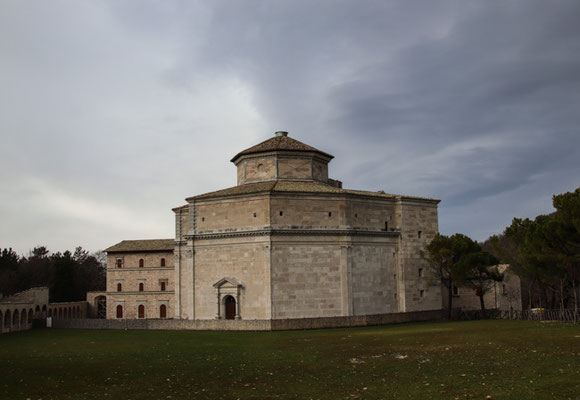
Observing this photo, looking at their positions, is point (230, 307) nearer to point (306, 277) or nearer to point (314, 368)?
point (306, 277)

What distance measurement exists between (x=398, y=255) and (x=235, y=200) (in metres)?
13.6

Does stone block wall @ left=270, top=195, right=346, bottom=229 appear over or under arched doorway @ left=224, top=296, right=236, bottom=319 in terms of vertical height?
over

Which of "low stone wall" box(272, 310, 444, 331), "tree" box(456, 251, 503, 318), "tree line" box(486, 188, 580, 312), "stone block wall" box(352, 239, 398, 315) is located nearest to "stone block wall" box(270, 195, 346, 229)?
"stone block wall" box(352, 239, 398, 315)

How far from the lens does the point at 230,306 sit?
41.7m

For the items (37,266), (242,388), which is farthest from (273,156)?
(37,266)

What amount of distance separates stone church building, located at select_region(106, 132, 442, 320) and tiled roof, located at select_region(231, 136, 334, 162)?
92mm

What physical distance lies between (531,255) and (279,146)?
21.5 meters

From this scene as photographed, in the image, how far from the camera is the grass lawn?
14.1m

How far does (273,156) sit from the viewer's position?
4638 cm

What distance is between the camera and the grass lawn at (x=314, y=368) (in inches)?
555

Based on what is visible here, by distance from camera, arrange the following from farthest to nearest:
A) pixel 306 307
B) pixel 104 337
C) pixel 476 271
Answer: pixel 476 271, pixel 306 307, pixel 104 337

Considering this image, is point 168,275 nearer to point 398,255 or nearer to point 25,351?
point 398,255

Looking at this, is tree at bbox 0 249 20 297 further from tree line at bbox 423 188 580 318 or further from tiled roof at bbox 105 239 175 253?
tree line at bbox 423 188 580 318

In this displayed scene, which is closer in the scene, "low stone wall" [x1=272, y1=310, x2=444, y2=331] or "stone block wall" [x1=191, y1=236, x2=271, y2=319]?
"low stone wall" [x1=272, y1=310, x2=444, y2=331]
